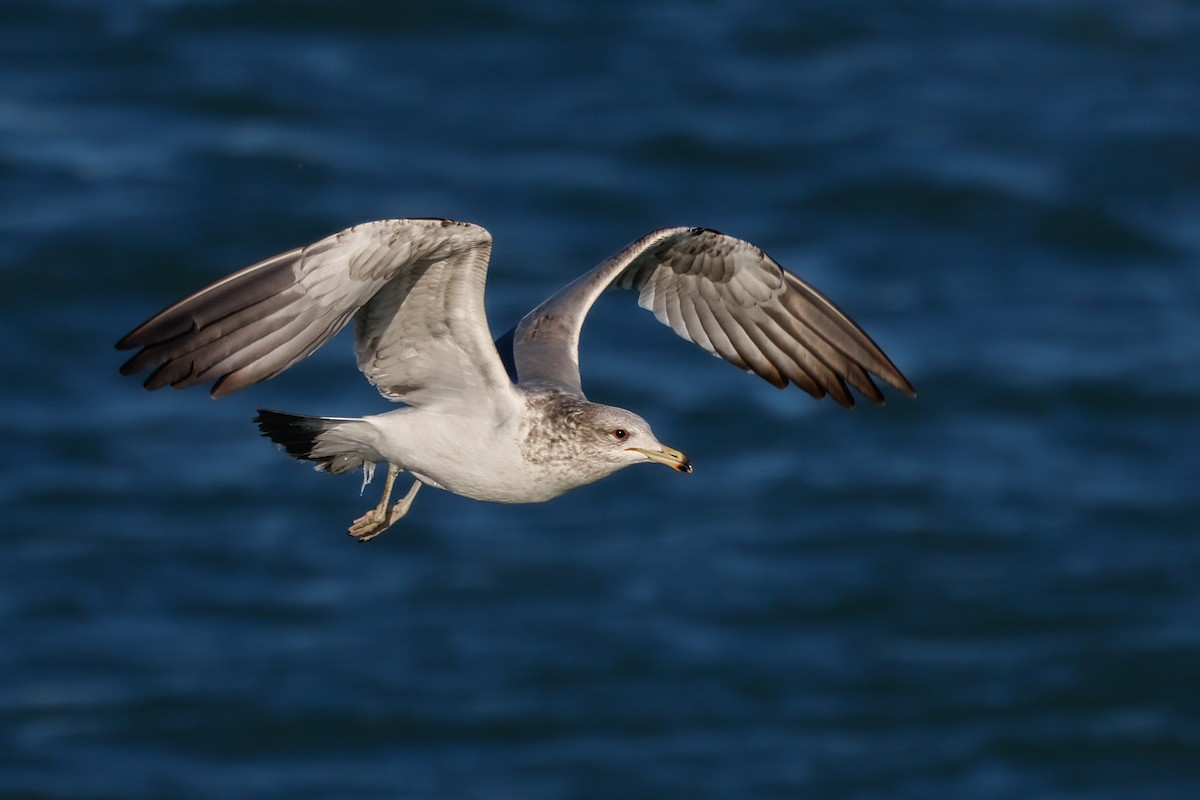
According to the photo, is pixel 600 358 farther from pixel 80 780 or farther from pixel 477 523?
pixel 80 780

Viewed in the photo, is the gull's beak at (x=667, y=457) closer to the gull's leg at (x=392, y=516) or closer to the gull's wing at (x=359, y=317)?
the gull's wing at (x=359, y=317)

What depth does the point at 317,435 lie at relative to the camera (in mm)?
10781

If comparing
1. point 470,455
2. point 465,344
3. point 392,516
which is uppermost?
point 465,344

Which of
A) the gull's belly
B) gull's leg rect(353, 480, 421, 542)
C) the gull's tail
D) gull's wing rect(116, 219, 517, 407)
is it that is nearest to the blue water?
gull's leg rect(353, 480, 421, 542)

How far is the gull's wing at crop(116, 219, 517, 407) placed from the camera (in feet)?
30.4

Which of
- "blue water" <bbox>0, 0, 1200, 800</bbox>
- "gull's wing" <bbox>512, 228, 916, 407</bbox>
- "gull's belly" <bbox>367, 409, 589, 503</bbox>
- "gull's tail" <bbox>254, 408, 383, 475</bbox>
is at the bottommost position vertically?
"gull's belly" <bbox>367, 409, 589, 503</bbox>

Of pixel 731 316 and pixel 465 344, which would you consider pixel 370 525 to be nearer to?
pixel 465 344

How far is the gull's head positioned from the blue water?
724 inches

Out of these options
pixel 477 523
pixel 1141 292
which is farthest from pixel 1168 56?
pixel 477 523

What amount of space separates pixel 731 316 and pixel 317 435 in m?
2.93

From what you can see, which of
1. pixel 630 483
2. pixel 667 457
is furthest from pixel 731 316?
pixel 630 483

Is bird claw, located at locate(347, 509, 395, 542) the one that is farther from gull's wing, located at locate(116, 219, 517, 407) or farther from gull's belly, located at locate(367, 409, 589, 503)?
gull's wing, located at locate(116, 219, 517, 407)

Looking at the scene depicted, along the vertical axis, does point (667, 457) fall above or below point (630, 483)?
below

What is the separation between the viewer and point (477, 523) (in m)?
31.9
